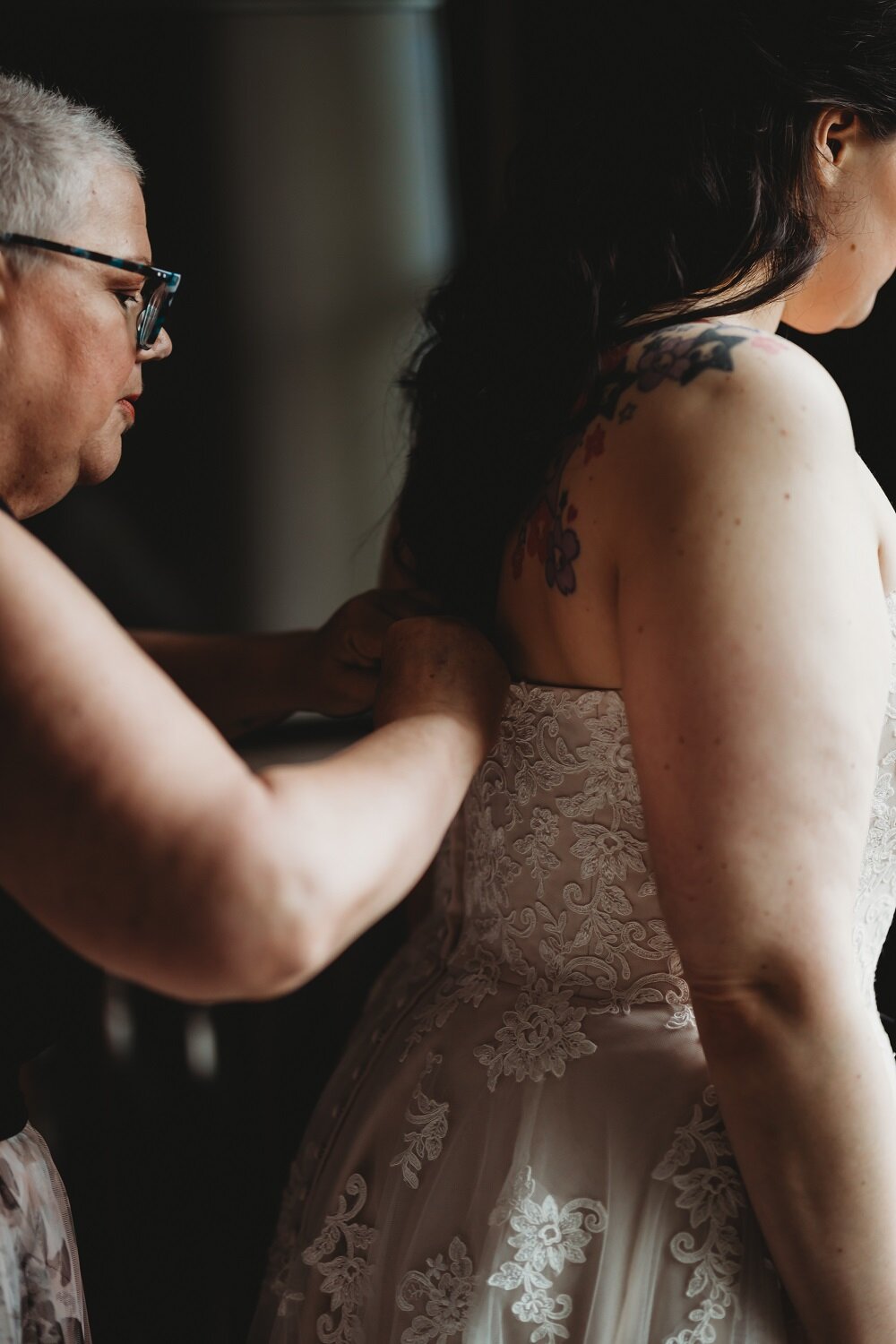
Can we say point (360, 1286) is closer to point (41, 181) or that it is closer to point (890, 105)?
point (41, 181)

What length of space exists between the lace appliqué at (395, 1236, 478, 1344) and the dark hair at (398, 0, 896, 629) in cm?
54

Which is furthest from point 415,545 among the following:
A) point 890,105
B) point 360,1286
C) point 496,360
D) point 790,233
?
point 360,1286

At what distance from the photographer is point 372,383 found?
2713 millimetres

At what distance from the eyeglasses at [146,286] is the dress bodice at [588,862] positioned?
18.6 inches

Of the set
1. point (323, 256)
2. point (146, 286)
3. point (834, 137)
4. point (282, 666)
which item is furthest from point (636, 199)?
point (323, 256)

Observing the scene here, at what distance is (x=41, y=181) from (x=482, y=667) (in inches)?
20.6

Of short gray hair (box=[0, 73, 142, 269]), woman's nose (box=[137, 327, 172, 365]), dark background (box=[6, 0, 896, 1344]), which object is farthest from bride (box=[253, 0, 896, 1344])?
dark background (box=[6, 0, 896, 1344])

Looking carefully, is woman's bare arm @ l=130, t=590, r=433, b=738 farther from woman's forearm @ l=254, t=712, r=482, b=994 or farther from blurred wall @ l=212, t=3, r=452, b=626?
blurred wall @ l=212, t=3, r=452, b=626

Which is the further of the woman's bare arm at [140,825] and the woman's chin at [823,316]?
the woman's chin at [823,316]

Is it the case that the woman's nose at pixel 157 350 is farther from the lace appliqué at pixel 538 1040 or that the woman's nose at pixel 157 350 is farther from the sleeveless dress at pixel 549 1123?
the lace appliqué at pixel 538 1040

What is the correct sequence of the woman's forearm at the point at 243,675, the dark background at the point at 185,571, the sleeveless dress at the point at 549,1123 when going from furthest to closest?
the dark background at the point at 185,571
the woman's forearm at the point at 243,675
the sleeveless dress at the point at 549,1123

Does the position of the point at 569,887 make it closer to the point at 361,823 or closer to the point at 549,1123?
the point at 549,1123

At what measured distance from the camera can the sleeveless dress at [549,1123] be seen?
0.83 meters

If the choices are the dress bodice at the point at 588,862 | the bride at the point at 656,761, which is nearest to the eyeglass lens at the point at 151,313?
the bride at the point at 656,761
